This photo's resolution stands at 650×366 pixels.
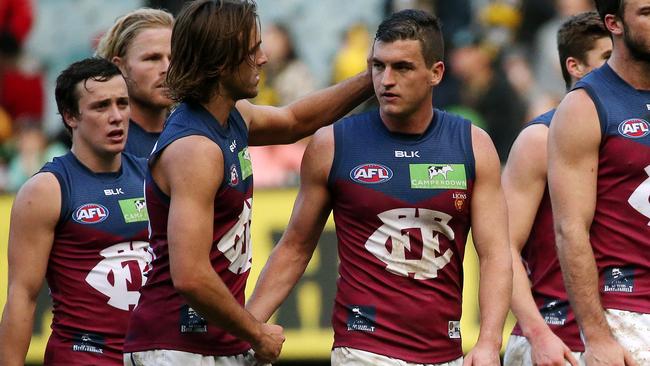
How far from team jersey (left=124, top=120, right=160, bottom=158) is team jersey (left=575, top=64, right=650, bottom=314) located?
2586 millimetres

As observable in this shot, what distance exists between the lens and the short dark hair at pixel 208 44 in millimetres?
5527

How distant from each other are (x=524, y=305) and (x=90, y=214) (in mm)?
2211

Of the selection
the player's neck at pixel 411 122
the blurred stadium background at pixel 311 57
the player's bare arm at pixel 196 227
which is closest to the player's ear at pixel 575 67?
the player's neck at pixel 411 122

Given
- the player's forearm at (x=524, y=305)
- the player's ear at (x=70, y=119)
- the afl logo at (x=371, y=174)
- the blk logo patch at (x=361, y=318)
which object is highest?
the player's ear at (x=70, y=119)

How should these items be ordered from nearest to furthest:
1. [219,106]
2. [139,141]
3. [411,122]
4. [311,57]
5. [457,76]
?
[219,106]
[411,122]
[139,141]
[457,76]
[311,57]

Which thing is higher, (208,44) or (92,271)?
(208,44)

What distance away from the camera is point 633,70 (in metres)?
6.00

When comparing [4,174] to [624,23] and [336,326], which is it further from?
[624,23]

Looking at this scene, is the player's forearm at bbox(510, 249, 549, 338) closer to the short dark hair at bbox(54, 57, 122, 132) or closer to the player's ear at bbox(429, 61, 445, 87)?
the player's ear at bbox(429, 61, 445, 87)

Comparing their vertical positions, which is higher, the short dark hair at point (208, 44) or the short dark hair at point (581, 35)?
the short dark hair at point (208, 44)

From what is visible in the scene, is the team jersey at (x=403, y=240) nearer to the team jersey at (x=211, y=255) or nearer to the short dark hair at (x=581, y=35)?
the team jersey at (x=211, y=255)

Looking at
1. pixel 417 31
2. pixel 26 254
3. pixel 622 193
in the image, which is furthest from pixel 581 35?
pixel 26 254

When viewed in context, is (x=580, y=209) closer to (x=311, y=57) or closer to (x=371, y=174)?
(x=371, y=174)

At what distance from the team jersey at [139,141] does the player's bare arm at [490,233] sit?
6.86 feet
